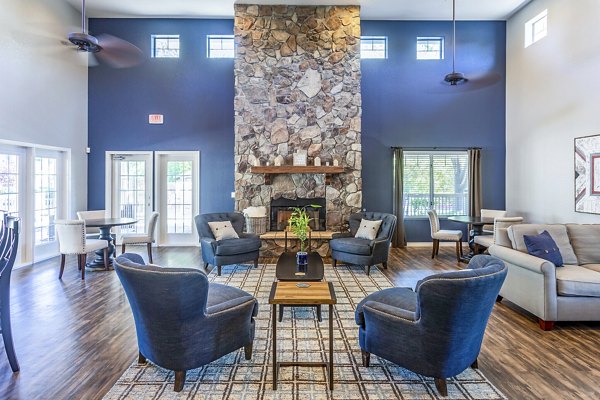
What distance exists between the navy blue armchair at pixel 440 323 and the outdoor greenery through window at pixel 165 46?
7558 mm

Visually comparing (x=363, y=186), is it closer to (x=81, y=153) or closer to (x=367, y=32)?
(x=367, y=32)

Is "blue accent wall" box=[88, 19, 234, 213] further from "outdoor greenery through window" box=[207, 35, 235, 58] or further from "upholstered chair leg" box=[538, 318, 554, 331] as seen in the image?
"upholstered chair leg" box=[538, 318, 554, 331]

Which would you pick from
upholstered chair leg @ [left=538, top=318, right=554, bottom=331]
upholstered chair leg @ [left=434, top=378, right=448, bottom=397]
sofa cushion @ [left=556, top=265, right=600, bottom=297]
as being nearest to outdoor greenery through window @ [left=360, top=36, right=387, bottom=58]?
sofa cushion @ [left=556, top=265, right=600, bottom=297]

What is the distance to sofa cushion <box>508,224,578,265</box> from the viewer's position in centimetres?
411

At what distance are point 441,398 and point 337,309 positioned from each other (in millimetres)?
1748

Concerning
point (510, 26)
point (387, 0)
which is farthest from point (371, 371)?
point (510, 26)

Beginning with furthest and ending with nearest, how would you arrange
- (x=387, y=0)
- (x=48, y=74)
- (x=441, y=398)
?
1. (x=387, y=0)
2. (x=48, y=74)
3. (x=441, y=398)

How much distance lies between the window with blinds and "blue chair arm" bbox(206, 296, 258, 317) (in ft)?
19.9

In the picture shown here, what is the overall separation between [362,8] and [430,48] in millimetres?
1914

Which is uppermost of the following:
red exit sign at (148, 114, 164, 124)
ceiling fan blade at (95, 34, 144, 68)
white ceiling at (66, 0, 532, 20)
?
white ceiling at (66, 0, 532, 20)

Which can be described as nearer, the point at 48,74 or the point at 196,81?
the point at 48,74

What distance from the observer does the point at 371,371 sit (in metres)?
2.69

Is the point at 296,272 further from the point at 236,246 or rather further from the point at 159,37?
the point at 159,37

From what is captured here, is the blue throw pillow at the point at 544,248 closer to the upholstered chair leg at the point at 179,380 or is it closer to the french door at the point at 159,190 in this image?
the upholstered chair leg at the point at 179,380
